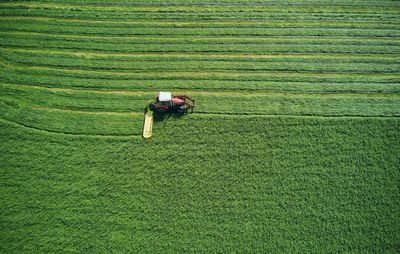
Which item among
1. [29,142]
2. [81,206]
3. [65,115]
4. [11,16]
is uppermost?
[11,16]

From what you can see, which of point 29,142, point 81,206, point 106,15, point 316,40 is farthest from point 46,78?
point 316,40

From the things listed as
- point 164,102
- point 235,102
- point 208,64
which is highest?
point 208,64

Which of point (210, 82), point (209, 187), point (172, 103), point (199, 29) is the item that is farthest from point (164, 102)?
point (199, 29)

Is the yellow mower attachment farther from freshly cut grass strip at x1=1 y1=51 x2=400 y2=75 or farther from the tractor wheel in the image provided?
freshly cut grass strip at x1=1 y1=51 x2=400 y2=75

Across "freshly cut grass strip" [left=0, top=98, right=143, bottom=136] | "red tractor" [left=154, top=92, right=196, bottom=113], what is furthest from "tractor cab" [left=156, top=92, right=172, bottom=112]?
"freshly cut grass strip" [left=0, top=98, right=143, bottom=136]

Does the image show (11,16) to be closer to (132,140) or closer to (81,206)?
(132,140)

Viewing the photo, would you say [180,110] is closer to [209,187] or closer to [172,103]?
[172,103]
